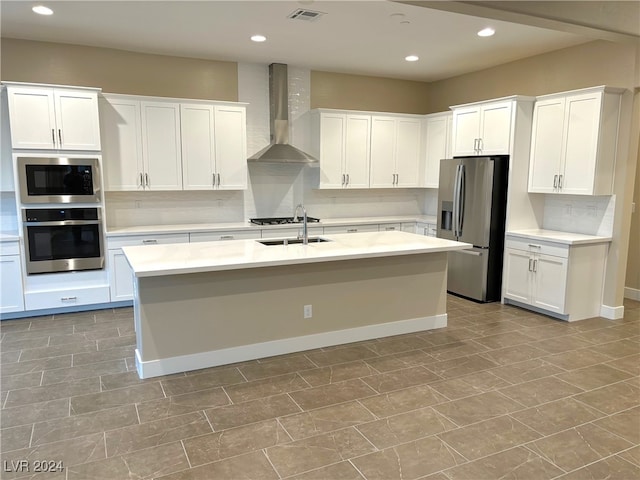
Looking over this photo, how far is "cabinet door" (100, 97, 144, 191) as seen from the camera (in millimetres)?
5238

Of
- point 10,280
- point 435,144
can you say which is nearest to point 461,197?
point 435,144

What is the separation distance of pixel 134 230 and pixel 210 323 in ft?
7.05

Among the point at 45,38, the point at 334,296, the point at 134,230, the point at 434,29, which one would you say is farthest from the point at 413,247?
the point at 45,38

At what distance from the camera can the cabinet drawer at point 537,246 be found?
4855mm

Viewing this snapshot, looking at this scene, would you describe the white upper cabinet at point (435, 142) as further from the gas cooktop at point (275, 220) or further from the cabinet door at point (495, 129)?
the gas cooktop at point (275, 220)

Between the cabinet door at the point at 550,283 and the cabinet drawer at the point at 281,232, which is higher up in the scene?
the cabinet drawer at the point at 281,232

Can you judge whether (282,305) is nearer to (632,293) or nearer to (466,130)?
(466,130)

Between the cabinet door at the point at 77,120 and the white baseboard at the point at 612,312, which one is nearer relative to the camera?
the cabinet door at the point at 77,120

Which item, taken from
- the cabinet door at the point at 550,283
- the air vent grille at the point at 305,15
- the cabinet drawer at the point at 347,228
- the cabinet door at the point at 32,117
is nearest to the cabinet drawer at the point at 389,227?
the cabinet drawer at the point at 347,228

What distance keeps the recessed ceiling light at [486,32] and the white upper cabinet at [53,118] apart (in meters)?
4.12

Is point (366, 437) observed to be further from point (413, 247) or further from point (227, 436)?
point (413, 247)

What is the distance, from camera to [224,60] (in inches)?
235

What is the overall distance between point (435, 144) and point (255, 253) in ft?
13.6

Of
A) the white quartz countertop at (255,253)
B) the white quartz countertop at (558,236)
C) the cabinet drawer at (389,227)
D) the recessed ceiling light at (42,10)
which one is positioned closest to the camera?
the white quartz countertop at (255,253)
